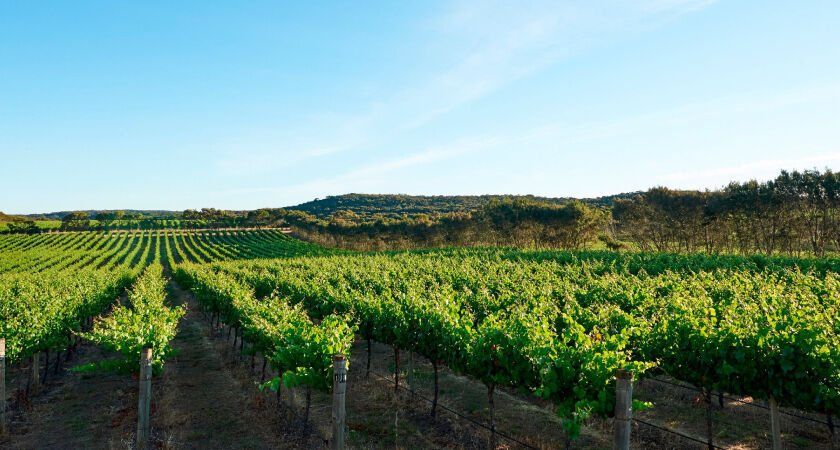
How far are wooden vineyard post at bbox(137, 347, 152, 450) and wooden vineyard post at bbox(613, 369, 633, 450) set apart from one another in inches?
350

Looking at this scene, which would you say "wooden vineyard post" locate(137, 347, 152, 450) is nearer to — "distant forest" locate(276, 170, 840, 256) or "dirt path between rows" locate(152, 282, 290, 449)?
"dirt path between rows" locate(152, 282, 290, 449)

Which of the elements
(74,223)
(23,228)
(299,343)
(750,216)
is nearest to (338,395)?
(299,343)


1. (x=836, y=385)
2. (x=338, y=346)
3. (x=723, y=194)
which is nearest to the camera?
(x=836, y=385)

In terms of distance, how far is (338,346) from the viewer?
9.50 meters

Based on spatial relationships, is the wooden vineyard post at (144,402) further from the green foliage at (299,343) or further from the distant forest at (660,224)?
the distant forest at (660,224)

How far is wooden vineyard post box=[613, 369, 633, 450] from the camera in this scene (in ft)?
18.0

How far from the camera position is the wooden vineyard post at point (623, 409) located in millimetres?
5484

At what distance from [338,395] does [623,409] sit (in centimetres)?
456

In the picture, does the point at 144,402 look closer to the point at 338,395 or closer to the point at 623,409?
the point at 338,395

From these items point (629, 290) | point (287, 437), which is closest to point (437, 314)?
point (287, 437)

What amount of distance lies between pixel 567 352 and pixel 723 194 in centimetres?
4760

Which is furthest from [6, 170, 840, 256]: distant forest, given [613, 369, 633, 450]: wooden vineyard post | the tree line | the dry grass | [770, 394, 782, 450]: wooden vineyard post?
[613, 369, 633, 450]: wooden vineyard post

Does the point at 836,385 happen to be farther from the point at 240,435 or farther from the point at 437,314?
the point at 240,435

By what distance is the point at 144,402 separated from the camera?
8648 millimetres
